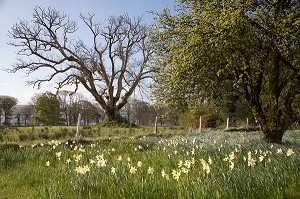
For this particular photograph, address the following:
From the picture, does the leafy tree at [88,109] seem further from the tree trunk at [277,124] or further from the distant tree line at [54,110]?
the tree trunk at [277,124]

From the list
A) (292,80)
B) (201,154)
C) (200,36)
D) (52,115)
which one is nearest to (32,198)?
(201,154)

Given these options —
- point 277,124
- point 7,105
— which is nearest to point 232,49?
point 277,124

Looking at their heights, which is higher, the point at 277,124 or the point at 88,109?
the point at 88,109

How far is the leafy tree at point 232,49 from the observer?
7.55 m

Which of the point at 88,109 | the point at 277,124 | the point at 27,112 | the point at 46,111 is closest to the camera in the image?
the point at 277,124

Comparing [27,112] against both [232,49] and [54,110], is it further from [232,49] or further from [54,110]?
[232,49]

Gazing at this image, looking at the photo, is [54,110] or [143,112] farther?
[143,112]

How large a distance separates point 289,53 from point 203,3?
3118 mm

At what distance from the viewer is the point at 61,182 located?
3.71 m

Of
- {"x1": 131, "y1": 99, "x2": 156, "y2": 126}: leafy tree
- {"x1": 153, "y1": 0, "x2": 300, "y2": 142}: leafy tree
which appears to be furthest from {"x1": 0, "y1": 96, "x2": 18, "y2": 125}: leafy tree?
{"x1": 153, "y1": 0, "x2": 300, "y2": 142}: leafy tree

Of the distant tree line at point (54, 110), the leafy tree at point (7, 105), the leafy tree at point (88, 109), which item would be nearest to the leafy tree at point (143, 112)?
the distant tree line at point (54, 110)

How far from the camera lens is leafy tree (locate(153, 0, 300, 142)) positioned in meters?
7.55

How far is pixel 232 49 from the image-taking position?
26.6ft

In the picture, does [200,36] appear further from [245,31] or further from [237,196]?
[237,196]
